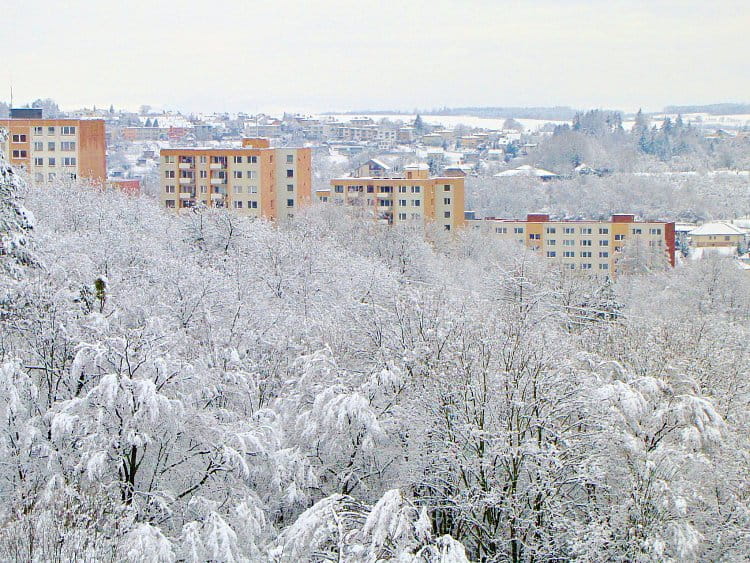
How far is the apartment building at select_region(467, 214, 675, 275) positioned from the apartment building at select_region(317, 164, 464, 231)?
21.7ft

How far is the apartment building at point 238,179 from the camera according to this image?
69.3 metres

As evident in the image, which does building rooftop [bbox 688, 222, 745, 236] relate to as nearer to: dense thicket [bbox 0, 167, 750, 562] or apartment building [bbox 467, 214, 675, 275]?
apartment building [bbox 467, 214, 675, 275]

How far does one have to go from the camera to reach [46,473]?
17484mm

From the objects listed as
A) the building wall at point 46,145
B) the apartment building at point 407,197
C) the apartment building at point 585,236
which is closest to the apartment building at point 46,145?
the building wall at point 46,145

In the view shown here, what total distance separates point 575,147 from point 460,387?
591 feet

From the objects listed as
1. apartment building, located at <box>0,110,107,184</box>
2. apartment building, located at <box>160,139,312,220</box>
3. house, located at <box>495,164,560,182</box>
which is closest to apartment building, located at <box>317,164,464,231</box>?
apartment building, located at <box>160,139,312,220</box>

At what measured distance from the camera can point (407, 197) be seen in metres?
77.3

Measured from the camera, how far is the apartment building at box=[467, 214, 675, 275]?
86.2 metres

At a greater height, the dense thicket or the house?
the house

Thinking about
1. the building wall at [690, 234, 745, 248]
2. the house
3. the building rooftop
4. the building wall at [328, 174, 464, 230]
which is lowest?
the building wall at [690, 234, 745, 248]

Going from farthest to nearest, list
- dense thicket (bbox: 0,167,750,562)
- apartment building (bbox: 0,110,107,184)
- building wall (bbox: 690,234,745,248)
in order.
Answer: building wall (bbox: 690,234,745,248), apartment building (bbox: 0,110,107,184), dense thicket (bbox: 0,167,750,562)

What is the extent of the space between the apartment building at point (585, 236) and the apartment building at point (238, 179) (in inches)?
755

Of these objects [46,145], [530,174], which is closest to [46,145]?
[46,145]

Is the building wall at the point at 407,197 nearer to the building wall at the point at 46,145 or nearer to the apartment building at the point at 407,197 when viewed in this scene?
the apartment building at the point at 407,197
